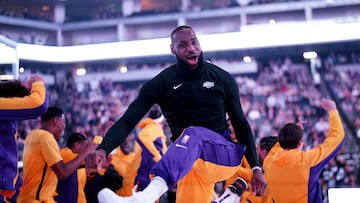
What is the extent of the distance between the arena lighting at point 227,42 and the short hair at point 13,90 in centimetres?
1261

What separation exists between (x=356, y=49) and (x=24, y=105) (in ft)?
53.1

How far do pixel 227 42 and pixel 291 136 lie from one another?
14122mm

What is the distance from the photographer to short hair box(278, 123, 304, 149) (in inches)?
165

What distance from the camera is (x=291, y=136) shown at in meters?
4.19

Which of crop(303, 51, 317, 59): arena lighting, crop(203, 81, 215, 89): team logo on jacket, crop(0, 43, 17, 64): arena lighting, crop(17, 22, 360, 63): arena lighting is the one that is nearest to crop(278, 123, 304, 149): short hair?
crop(203, 81, 215, 89): team logo on jacket

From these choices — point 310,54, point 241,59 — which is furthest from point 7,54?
point 310,54

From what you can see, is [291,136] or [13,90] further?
[291,136]

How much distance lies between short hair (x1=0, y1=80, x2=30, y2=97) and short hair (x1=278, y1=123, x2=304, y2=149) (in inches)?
77.8

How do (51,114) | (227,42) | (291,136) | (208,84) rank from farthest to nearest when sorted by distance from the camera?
(227,42) < (51,114) < (291,136) < (208,84)

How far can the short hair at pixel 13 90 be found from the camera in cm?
363

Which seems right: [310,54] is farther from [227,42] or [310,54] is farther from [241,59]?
[227,42]

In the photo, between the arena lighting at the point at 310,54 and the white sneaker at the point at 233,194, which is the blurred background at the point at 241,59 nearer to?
the arena lighting at the point at 310,54

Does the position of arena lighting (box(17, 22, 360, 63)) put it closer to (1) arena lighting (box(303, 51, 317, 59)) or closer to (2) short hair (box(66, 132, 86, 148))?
(1) arena lighting (box(303, 51, 317, 59))

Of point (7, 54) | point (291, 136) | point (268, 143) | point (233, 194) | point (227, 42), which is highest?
point (227, 42)
